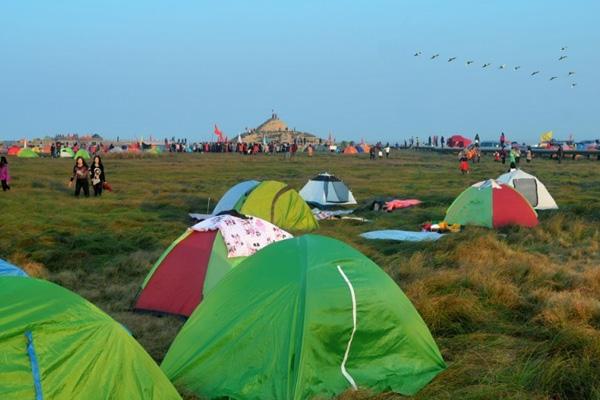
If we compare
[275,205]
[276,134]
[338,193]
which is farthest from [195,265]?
[276,134]

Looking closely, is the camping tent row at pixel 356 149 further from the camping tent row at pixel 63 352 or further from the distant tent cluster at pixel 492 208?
the camping tent row at pixel 63 352

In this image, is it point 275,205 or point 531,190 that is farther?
point 531,190

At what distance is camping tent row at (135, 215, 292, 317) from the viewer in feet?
25.3

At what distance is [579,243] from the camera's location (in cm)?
1189

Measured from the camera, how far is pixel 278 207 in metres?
14.3

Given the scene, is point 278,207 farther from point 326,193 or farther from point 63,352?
point 63,352

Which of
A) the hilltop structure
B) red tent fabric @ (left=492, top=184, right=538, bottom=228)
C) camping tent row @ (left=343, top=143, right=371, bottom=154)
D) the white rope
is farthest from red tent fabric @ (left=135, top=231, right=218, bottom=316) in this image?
the hilltop structure

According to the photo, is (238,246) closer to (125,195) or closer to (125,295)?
(125,295)

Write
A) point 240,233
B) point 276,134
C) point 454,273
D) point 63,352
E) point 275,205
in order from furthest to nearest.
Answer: point 276,134 < point 275,205 < point 454,273 < point 240,233 < point 63,352

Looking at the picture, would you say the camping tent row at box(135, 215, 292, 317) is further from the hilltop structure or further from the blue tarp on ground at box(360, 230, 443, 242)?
the hilltop structure

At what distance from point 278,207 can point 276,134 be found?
75972 mm

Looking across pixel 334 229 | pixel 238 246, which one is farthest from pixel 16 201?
pixel 238 246

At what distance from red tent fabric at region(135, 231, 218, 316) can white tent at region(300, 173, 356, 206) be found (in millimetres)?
11098

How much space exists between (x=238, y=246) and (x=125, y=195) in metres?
13.3
